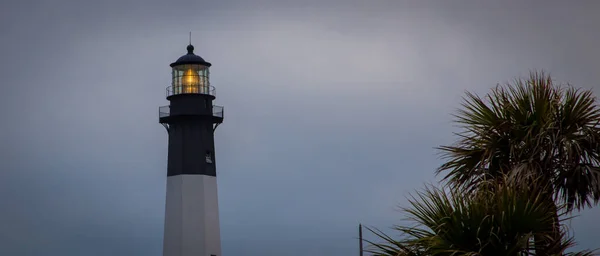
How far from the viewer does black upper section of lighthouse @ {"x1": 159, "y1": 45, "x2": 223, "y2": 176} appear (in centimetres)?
4931

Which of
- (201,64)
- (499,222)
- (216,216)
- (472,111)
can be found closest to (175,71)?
(201,64)

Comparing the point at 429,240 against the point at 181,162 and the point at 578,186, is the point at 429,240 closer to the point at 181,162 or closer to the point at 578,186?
the point at 578,186

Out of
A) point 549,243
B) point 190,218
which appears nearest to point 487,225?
point 549,243

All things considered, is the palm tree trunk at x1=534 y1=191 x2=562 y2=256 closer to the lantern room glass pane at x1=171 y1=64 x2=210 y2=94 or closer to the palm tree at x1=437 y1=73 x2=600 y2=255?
the palm tree at x1=437 y1=73 x2=600 y2=255

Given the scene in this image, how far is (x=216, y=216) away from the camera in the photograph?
49.7 m

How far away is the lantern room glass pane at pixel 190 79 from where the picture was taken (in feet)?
166

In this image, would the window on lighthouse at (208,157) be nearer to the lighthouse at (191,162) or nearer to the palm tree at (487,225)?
the lighthouse at (191,162)

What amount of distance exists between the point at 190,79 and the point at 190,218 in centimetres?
601

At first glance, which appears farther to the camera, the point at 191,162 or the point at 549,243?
the point at 191,162

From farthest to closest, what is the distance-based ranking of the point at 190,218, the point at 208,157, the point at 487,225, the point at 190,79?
the point at 190,79, the point at 208,157, the point at 190,218, the point at 487,225

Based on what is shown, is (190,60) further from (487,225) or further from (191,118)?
(487,225)

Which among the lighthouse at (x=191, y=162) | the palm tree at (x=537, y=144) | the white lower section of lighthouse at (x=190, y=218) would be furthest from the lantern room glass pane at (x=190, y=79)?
the palm tree at (x=537, y=144)

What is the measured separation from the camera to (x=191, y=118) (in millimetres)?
50062

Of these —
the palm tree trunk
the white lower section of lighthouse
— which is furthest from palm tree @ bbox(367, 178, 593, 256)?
the white lower section of lighthouse
